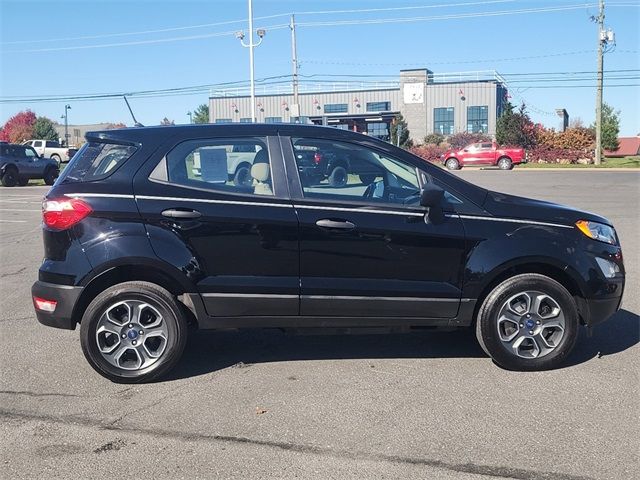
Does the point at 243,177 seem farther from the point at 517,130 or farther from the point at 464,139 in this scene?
the point at 464,139

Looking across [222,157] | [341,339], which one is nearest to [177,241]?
[222,157]

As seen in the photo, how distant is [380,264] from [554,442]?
1.66 meters

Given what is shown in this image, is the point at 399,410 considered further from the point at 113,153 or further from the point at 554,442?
the point at 113,153

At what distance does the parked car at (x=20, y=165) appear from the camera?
28.2 m

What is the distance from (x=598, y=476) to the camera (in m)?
3.28

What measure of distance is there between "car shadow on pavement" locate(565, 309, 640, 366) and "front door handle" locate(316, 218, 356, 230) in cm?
207

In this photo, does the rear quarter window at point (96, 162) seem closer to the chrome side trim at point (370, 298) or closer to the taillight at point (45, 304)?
the taillight at point (45, 304)

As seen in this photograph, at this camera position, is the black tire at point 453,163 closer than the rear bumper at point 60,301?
No

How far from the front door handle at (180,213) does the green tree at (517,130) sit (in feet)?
171

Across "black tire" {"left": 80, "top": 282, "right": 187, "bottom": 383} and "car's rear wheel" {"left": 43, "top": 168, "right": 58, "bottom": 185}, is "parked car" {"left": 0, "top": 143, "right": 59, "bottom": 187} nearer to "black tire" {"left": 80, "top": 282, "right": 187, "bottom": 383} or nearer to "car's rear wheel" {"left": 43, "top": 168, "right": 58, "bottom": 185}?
"car's rear wheel" {"left": 43, "top": 168, "right": 58, "bottom": 185}

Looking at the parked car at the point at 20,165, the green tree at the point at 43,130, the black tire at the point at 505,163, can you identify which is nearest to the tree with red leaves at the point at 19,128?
the green tree at the point at 43,130

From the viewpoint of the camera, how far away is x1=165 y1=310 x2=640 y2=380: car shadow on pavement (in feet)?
16.8

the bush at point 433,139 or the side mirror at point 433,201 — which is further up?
the bush at point 433,139

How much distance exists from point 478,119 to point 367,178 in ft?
220
